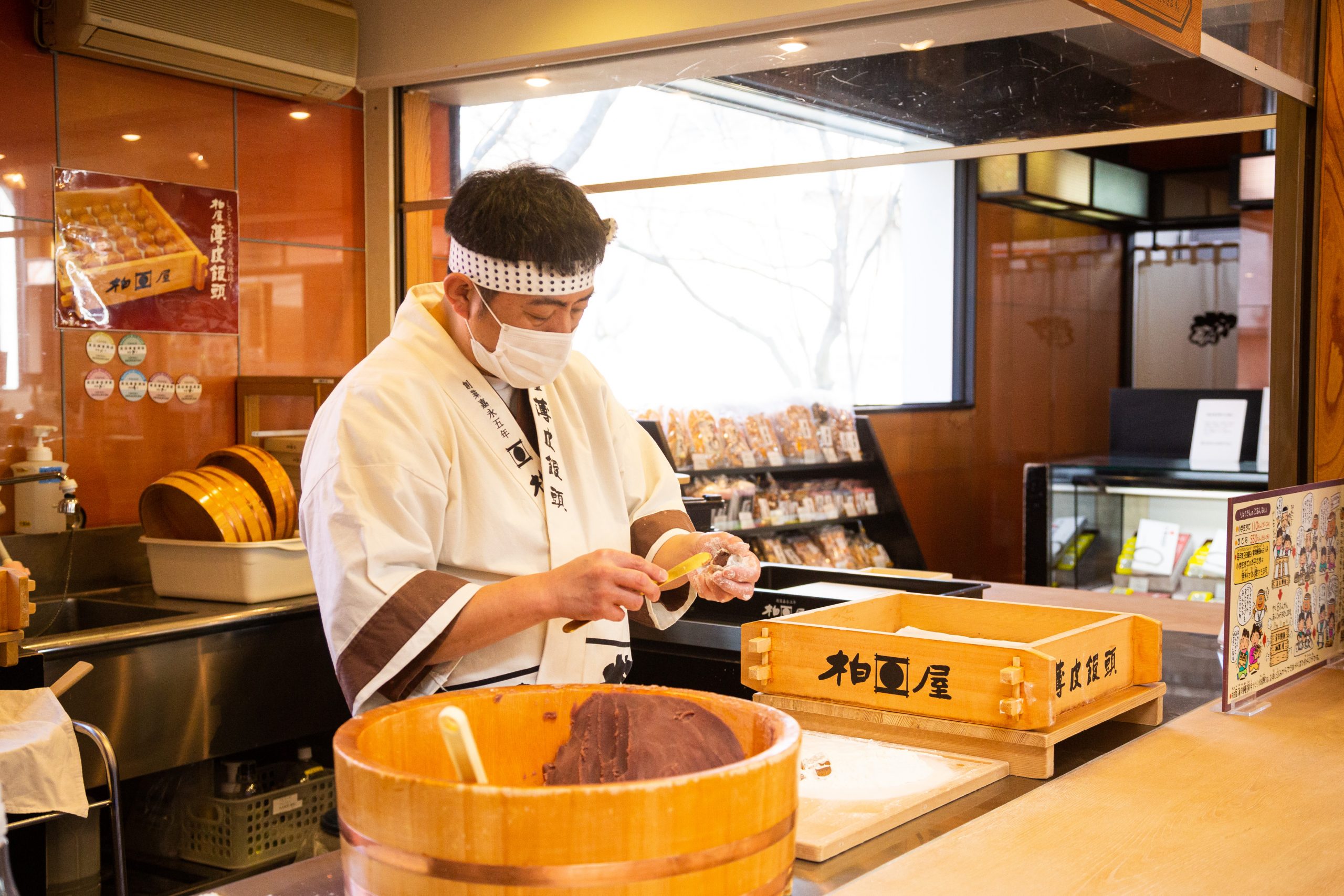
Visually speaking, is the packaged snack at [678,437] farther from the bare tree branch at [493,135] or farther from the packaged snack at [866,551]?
the bare tree branch at [493,135]

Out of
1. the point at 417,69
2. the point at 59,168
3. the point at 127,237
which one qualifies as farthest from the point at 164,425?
the point at 417,69

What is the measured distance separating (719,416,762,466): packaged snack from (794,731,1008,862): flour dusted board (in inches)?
136

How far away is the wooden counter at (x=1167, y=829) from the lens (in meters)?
1.21

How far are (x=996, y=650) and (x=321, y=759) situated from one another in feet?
8.03

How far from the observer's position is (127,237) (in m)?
3.40

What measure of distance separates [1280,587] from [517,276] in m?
1.36

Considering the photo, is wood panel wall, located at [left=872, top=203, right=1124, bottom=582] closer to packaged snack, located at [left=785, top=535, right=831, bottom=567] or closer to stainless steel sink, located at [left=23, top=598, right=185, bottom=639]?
packaged snack, located at [left=785, top=535, right=831, bottom=567]

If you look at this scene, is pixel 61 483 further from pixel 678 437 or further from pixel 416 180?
pixel 678 437

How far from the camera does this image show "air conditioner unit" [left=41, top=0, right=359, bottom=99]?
309 cm

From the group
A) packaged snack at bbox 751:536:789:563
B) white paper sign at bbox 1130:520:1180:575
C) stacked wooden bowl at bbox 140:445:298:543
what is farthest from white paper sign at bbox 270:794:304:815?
white paper sign at bbox 1130:520:1180:575

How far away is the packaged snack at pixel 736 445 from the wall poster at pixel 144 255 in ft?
7.18

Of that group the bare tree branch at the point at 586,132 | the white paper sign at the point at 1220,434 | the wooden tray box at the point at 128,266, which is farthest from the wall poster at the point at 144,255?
the white paper sign at the point at 1220,434

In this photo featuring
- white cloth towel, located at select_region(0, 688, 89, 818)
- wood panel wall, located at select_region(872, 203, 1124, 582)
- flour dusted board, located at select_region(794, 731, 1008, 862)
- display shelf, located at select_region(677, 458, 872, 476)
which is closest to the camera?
flour dusted board, located at select_region(794, 731, 1008, 862)

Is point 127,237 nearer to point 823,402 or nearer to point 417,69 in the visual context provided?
point 417,69
